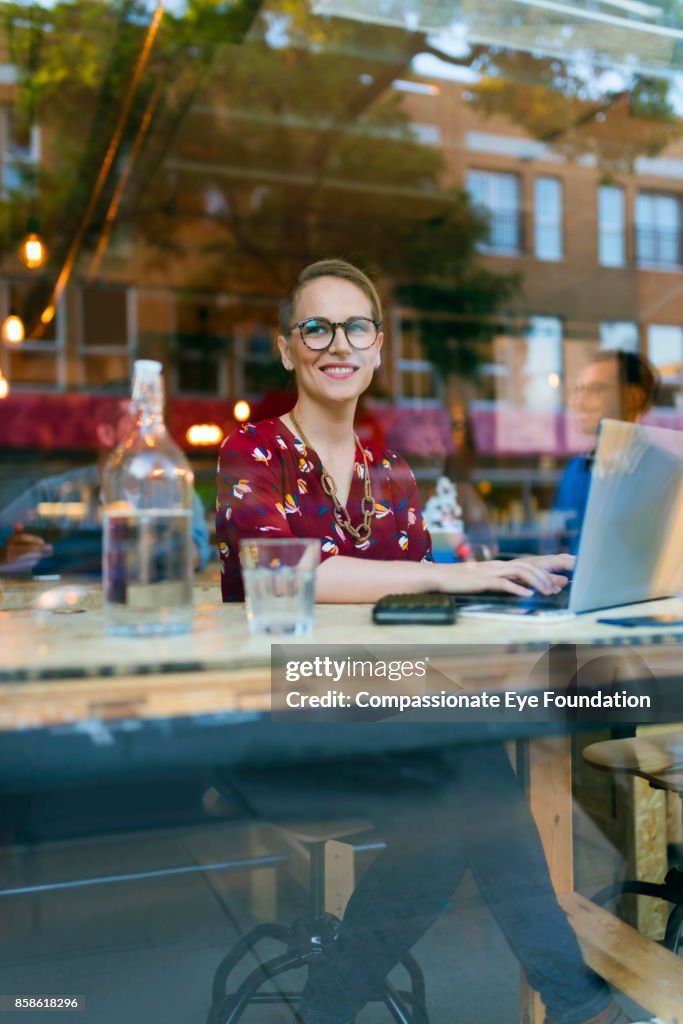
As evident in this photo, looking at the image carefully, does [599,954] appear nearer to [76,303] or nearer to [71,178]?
[71,178]

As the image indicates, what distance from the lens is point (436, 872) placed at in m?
1.00

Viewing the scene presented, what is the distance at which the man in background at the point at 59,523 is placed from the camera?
2.57 metres

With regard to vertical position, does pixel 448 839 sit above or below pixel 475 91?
below

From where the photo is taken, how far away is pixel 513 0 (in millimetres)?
2602

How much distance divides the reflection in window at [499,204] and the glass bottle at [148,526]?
1044cm

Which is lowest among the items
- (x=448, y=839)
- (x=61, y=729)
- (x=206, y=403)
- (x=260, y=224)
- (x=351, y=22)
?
(x=448, y=839)

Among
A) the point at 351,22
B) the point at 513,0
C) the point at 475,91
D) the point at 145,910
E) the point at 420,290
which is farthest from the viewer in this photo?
the point at 420,290

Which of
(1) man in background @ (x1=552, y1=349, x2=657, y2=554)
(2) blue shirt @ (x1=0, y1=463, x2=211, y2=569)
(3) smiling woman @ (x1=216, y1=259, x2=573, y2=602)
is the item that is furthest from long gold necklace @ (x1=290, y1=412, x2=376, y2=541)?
(1) man in background @ (x1=552, y1=349, x2=657, y2=554)

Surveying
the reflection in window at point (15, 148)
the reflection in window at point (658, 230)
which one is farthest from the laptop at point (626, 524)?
the reflection in window at point (658, 230)

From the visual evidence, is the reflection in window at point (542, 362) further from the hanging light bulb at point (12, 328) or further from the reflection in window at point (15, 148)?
the reflection in window at point (15, 148)

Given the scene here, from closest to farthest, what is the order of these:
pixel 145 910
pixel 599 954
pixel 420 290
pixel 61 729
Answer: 1. pixel 61 729
2. pixel 599 954
3. pixel 145 910
4. pixel 420 290

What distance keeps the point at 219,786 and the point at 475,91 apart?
265 inches

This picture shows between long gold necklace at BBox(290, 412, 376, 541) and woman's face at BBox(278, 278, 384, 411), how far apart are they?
77mm

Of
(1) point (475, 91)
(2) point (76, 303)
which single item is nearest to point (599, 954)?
(1) point (475, 91)
